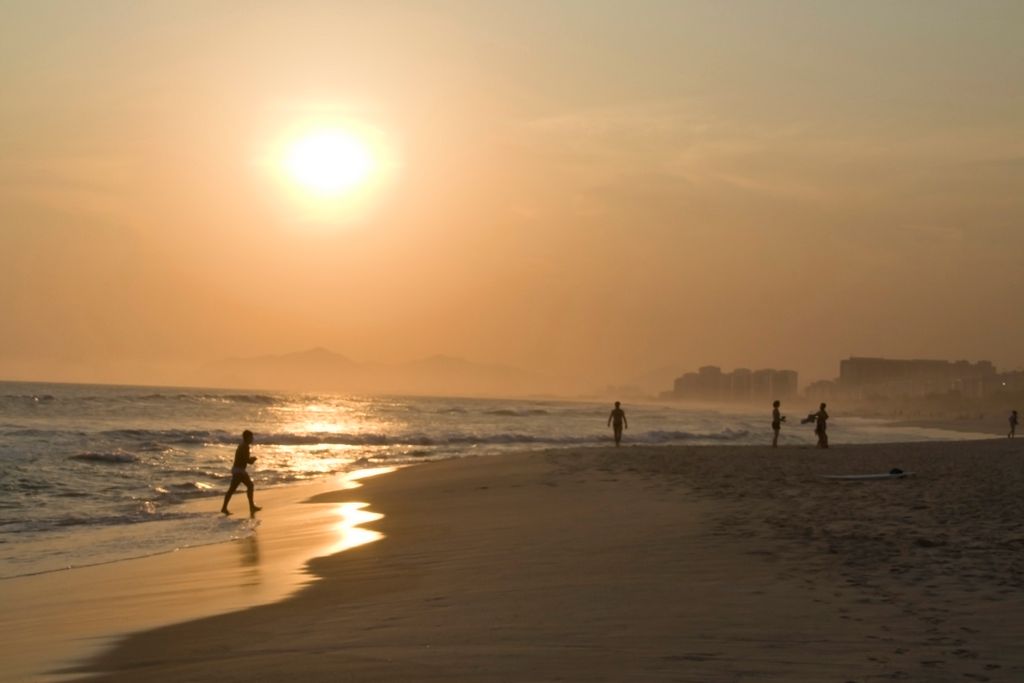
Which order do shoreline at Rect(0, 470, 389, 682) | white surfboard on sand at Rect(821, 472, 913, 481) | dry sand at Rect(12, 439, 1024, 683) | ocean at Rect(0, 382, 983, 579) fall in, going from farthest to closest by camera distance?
white surfboard on sand at Rect(821, 472, 913, 481) → ocean at Rect(0, 382, 983, 579) → shoreline at Rect(0, 470, 389, 682) → dry sand at Rect(12, 439, 1024, 683)

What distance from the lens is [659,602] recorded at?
25.6ft

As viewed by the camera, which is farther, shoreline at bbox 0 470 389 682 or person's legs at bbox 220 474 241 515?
person's legs at bbox 220 474 241 515

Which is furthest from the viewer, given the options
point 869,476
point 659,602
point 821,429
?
point 821,429

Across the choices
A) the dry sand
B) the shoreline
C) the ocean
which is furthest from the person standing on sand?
the shoreline

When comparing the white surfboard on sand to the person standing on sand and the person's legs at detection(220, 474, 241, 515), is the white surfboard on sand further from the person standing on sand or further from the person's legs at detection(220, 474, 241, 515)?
the person standing on sand

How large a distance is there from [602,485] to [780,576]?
37.0 feet

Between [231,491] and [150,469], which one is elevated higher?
[231,491]

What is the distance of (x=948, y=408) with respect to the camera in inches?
6245

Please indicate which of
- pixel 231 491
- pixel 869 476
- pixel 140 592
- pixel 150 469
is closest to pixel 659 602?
pixel 140 592

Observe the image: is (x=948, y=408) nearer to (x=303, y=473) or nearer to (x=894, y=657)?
(x=303, y=473)

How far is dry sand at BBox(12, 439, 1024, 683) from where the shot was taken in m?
6.09

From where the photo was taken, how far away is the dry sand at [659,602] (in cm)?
609

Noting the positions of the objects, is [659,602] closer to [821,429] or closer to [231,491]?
Answer: [231,491]

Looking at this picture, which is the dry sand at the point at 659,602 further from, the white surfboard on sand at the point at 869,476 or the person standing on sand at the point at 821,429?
the person standing on sand at the point at 821,429
